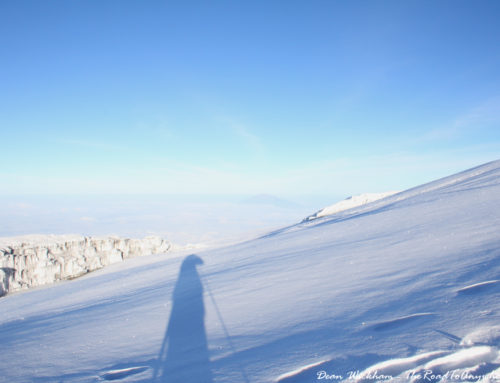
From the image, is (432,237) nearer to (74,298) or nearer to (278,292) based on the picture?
(278,292)

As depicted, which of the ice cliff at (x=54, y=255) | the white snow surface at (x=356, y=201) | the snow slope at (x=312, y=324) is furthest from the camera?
the white snow surface at (x=356, y=201)

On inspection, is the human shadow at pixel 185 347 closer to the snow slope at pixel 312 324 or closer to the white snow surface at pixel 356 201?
the snow slope at pixel 312 324

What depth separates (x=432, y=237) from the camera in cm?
438

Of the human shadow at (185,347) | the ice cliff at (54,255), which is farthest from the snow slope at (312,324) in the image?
the ice cliff at (54,255)

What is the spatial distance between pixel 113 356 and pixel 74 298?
15.5 feet

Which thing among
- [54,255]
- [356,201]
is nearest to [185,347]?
[54,255]

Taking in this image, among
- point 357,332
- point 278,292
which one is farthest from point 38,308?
point 357,332

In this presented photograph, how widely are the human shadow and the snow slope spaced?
1 cm

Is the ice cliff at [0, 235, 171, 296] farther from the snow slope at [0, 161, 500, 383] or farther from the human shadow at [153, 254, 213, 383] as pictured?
the human shadow at [153, 254, 213, 383]

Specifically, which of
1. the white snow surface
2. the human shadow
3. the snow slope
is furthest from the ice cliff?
the human shadow

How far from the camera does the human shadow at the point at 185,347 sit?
214 cm

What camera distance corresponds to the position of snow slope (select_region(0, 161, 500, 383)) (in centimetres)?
176

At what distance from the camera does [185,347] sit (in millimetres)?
2613

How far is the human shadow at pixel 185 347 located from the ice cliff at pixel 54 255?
1329cm
